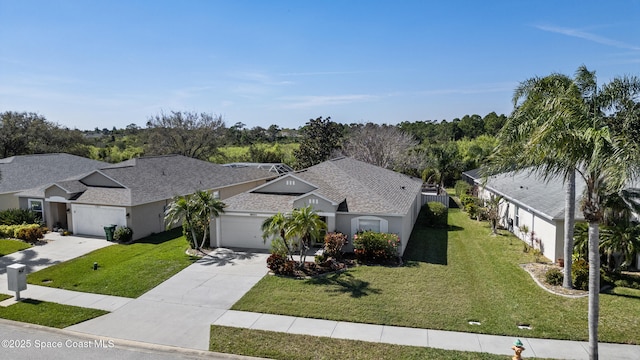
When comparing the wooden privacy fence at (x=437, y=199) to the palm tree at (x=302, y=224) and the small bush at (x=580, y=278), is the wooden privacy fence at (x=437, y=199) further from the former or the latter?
the palm tree at (x=302, y=224)

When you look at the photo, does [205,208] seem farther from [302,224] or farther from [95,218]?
[95,218]

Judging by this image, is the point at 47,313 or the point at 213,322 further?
the point at 47,313

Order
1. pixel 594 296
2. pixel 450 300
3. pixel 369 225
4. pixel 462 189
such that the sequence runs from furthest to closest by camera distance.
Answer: pixel 462 189
pixel 369 225
pixel 450 300
pixel 594 296

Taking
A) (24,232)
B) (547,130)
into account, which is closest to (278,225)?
(547,130)

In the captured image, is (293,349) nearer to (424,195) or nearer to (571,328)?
(571,328)

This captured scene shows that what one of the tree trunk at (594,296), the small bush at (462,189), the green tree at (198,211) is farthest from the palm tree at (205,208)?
the small bush at (462,189)

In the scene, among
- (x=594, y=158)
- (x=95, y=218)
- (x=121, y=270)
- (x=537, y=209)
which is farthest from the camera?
(x=95, y=218)

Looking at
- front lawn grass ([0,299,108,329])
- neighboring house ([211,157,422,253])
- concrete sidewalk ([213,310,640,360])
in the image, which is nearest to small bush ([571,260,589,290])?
concrete sidewalk ([213,310,640,360])

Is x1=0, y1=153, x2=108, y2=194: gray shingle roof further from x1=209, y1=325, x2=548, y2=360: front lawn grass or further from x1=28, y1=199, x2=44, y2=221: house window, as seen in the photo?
x1=209, y1=325, x2=548, y2=360: front lawn grass
